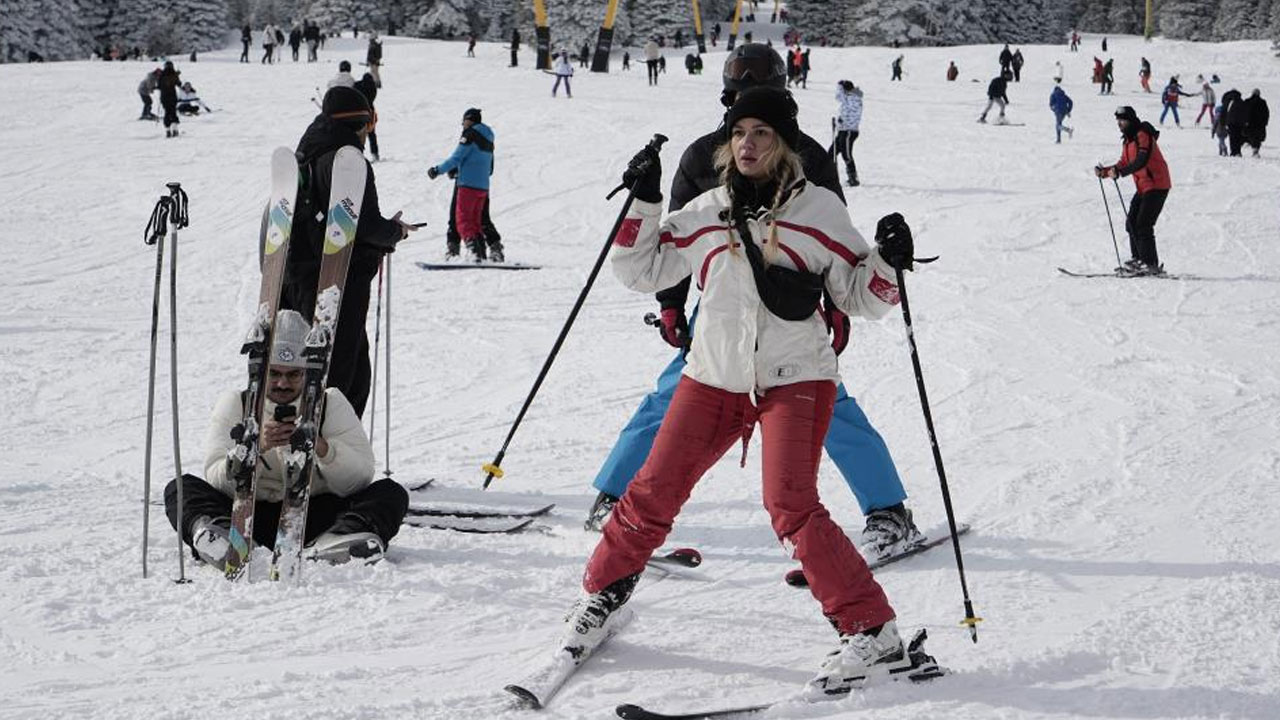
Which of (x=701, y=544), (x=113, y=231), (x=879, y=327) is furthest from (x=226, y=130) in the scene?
(x=701, y=544)

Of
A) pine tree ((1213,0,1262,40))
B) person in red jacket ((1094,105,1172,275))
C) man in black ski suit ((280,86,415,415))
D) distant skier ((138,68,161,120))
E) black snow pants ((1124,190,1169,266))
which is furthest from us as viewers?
pine tree ((1213,0,1262,40))

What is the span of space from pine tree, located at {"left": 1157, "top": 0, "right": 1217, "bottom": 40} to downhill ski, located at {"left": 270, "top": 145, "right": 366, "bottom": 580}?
8085 centimetres

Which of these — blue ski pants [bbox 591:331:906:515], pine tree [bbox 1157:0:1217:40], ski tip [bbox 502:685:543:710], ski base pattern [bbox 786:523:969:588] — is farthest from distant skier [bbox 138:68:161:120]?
pine tree [bbox 1157:0:1217:40]

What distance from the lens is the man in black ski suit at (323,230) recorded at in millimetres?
4953

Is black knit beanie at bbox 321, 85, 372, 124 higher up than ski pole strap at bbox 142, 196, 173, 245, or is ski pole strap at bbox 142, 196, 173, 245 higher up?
black knit beanie at bbox 321, 85, 372, 124

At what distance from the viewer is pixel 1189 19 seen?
75.8 metres

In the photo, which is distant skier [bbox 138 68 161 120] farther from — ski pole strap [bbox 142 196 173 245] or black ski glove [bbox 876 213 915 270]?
black ski glove [bbox 876 213 915 270]

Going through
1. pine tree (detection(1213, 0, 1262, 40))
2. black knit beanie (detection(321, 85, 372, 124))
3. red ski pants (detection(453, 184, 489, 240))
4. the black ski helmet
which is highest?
pine tree (detection(1213, 0, 1262, 40))

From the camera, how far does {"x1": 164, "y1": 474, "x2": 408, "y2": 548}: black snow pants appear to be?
446 cm

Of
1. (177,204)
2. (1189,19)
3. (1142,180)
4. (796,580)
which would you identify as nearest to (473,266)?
(1142,180)

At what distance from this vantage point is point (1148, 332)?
9.24 m

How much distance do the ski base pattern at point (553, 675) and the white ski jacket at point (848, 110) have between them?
50.7ft

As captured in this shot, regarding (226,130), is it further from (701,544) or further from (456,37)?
(456,37)

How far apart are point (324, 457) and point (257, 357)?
46cm
